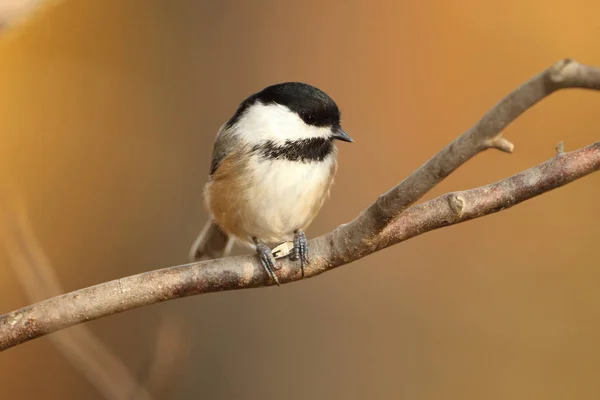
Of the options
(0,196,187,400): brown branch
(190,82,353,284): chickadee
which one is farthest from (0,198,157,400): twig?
(190,82,353,284): chickadee

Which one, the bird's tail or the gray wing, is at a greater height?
the gray wing

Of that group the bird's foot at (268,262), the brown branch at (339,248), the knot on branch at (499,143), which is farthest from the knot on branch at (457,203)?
the bird's foot at (268,262)

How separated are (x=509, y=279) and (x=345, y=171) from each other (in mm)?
1066

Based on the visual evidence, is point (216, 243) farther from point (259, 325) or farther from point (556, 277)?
point (556, 277)

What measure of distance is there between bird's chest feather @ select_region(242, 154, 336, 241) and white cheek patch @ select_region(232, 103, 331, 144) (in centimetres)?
9

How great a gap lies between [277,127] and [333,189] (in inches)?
53.3

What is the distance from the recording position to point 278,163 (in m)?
2.17

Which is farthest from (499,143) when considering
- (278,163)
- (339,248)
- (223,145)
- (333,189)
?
(333,189)

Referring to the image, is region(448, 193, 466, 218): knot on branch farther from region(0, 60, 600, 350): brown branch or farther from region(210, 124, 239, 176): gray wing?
region(210, 124, 239, 176): gray wing

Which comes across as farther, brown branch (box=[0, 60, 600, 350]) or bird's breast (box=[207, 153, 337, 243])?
bird's breast (box=[207, 153, 337, 243])

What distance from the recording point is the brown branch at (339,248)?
62.7 inches

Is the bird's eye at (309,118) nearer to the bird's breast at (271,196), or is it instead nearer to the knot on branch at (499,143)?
the bird's breast at (271,196)

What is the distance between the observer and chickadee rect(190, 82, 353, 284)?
85.7 inches

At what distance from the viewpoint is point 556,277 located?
3.44 meters
